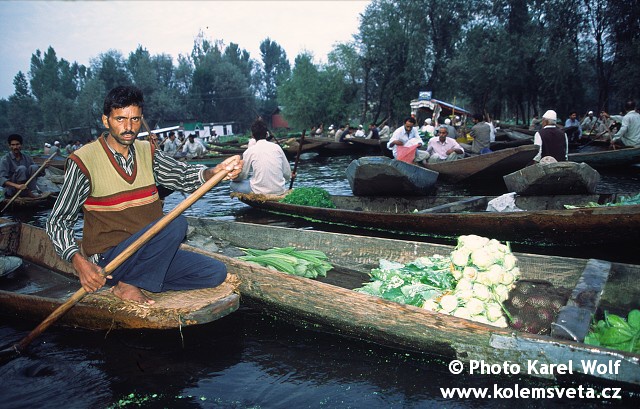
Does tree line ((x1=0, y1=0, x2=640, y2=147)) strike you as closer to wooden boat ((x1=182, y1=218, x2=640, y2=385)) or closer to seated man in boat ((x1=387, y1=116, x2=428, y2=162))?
seated man in boat ((x1=387, y1=116, x2=428, y2=162))

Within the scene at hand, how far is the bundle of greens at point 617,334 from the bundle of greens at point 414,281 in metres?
0.98

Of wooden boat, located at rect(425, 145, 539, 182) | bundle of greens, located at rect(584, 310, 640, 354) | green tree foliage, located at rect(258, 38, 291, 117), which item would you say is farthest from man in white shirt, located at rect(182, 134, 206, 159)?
green tree foliage, located at rect(258, 38, 291, 117)

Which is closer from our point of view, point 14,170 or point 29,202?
point 14,170

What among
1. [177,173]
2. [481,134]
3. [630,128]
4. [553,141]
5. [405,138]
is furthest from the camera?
[481,134]

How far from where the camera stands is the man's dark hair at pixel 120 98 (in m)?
2.88

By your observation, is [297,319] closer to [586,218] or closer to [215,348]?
[215,348]

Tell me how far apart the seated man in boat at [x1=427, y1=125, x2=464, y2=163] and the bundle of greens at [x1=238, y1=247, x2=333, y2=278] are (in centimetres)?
715

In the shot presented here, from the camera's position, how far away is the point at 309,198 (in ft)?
25.0

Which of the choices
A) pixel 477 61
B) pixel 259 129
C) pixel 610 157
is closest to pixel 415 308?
pixel 259 129

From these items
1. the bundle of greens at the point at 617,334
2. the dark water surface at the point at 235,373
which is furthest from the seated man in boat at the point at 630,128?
the dark water surface at the point at 235,373

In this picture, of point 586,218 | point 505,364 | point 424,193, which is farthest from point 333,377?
point 424,193

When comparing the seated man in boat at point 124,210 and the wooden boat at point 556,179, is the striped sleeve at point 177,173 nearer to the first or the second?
the seated man in boat at point 124,210

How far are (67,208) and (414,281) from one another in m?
2.69

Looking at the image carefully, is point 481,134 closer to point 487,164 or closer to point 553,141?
point 487,164
